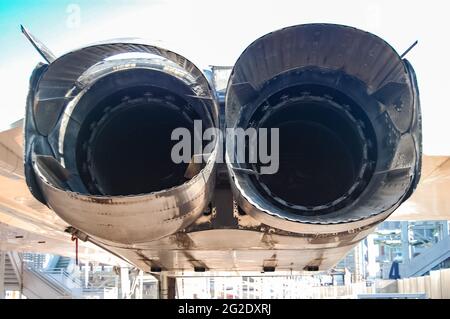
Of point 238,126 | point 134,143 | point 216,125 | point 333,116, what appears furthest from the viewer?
point 134,143

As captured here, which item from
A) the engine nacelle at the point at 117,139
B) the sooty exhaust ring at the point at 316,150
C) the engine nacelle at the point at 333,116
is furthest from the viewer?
the sooty exhaust ring at the point at 316,150

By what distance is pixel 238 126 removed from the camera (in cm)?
310

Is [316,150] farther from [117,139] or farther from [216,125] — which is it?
[117,139]

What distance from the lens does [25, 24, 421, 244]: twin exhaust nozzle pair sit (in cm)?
278

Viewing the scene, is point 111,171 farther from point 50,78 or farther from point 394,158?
point 394,158

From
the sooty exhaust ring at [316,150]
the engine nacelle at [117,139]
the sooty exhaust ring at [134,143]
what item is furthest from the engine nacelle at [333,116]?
Result: the sooty exhaust ring at [134,143]

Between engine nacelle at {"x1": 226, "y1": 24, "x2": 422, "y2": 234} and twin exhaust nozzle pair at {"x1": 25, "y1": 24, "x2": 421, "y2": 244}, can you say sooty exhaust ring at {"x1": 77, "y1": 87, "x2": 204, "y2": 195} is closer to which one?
twin exhaust nozzle pair at {"x1": 25, "y1": 24, "x2": 421, "y2": 244}

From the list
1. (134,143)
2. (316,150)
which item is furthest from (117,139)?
(316,150)

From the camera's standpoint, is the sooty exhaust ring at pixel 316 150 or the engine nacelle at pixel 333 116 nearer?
the engine nacelle at pixel 333 116

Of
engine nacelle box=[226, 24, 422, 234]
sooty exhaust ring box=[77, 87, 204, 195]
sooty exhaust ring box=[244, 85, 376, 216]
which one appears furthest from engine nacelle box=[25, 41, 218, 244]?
sooty exhaust ring box=[244, 85, 376, 216]

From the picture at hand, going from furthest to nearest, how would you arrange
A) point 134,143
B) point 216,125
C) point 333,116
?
point 134,143 < point 333,116 < point 216,125

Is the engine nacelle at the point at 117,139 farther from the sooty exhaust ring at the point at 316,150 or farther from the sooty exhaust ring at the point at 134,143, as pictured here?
the sooty exhaust ring at the point at 316,150

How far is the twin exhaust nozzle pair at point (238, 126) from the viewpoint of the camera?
2.78 m
